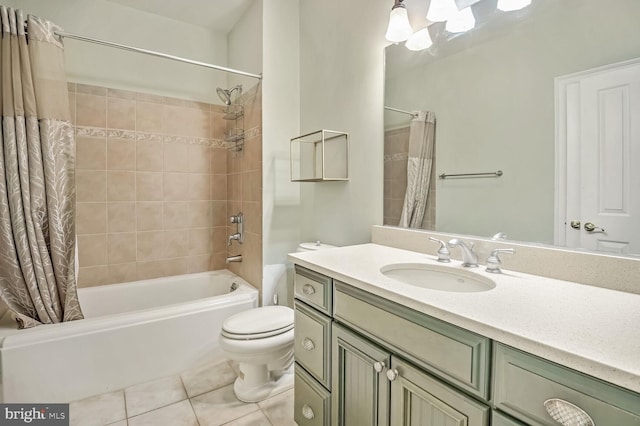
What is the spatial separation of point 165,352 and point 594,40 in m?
2.43

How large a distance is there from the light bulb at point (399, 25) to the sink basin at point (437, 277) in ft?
3.58

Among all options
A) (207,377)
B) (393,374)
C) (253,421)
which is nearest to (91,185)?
(207,377)

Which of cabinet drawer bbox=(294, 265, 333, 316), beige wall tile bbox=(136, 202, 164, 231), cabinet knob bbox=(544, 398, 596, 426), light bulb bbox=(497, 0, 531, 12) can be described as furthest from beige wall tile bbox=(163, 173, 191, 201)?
cabinet knob bbox=(544, 398, 596, 426)

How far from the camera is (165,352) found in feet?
5.93

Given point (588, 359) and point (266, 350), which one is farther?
point (266, 350)

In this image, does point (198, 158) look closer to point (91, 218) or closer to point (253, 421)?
point (91, 218)

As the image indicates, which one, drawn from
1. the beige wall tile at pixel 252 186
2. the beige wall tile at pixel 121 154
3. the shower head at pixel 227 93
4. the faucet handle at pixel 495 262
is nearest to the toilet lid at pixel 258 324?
the beige wall tile at pixel 252 186

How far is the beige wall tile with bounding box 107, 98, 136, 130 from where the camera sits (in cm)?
229

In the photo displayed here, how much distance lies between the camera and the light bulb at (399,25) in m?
1.41

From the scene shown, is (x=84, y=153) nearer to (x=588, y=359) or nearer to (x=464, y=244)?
(x=464, y=244)

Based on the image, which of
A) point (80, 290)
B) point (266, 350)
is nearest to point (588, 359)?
point (266, 350)

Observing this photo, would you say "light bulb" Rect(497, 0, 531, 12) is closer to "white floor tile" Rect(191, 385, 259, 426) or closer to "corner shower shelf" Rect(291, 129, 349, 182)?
"corner shower shelf" Rect(291, 129, 349, 182)

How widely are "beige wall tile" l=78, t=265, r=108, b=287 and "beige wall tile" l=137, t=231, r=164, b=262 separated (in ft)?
0.85

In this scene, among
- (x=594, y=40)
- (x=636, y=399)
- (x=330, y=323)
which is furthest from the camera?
(x=330, y=323)
